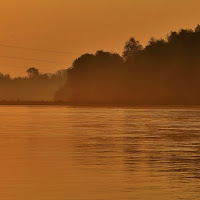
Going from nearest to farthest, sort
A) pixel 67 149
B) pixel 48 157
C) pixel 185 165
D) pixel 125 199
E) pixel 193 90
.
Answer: pixel 125 199, pixel 185 165, pixel 48 157, pixel 67 149, pixel 193 90

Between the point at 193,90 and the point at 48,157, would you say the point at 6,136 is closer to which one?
the point at 48,157

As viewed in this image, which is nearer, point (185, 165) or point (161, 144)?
point (185, 165)

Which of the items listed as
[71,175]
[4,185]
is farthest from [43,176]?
[4,185]

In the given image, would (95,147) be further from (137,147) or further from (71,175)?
(71,175)

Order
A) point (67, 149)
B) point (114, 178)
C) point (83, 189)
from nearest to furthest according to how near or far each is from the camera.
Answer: point (83, 189)
point (114, 178)
point (67, 149)

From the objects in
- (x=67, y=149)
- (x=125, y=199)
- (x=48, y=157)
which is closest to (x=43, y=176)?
(x=125, y=199)

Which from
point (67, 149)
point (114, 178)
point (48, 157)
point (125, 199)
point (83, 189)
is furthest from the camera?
point (67, 149)

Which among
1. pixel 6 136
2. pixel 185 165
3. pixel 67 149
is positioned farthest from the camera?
pixel 6 136

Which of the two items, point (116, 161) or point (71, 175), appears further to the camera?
point (116, 161)

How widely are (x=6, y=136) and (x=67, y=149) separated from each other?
11416mm

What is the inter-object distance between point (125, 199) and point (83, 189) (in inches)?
79.0

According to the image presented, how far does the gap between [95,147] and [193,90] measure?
165104 mm

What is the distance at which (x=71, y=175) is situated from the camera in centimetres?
2314

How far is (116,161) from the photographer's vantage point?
28.0 meters
